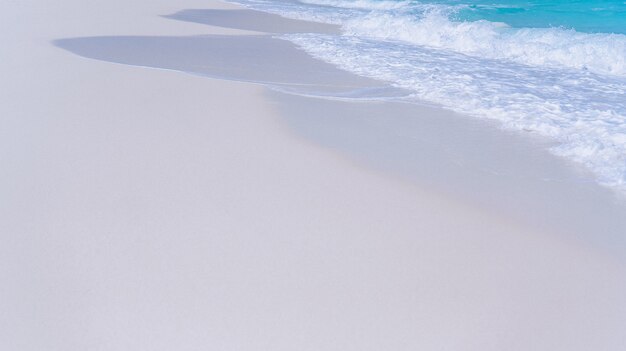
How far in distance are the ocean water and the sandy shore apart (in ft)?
1.86

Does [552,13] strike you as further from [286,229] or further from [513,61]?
[286,229]

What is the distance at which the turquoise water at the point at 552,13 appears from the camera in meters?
14.8

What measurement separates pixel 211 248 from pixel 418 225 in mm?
1255

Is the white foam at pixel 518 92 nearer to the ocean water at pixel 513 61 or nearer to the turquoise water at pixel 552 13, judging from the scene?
the ocean water at pixel 513 61

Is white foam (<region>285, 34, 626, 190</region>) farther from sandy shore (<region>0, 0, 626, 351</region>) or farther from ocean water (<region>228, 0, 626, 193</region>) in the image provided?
sandy shore (<region>0, 0, 626, 351</region>)

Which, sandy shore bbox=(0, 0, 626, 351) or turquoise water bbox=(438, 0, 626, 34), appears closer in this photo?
sandy shore bbox=(0, 0, 626, 351)

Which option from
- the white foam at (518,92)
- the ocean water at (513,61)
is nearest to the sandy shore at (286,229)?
the white foam at (518,92)

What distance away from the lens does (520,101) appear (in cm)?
737

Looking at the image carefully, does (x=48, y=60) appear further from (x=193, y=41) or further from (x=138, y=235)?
(x=138, y=235)

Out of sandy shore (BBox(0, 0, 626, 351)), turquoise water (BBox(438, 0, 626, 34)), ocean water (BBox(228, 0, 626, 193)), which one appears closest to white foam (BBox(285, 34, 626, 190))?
ocean water (BBox(228, 0, 626, 193))

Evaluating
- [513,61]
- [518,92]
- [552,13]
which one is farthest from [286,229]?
[552,13]

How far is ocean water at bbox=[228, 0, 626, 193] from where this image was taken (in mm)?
6453

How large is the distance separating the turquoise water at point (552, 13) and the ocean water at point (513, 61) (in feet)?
0.08

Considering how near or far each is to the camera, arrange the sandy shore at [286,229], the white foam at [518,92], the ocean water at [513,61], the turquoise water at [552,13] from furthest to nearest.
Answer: the turquoise water at [552,13]
the ocean water at [513,61]
the white foam at [518,92]
the sandy shore at [286,229]
